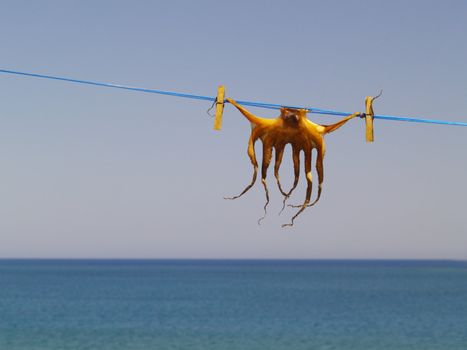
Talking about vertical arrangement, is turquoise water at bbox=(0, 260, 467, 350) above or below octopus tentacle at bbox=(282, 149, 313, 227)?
below

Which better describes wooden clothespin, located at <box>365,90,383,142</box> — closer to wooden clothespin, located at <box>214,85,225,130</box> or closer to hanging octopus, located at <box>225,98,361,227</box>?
hanging octopus, located at <box>225,98,361,227</box>

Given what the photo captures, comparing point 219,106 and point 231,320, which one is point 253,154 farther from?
point 231,320

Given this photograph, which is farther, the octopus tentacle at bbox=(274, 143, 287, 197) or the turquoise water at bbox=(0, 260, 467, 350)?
the turquoise water at bbox=(0, 260, 467, 350)

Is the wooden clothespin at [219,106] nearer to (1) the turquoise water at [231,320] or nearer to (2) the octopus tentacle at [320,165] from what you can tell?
(2) the octopus tentacle at [320,165]

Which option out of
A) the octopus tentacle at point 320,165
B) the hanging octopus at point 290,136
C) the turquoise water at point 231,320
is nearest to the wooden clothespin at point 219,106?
the hanging octopus at point 290,136

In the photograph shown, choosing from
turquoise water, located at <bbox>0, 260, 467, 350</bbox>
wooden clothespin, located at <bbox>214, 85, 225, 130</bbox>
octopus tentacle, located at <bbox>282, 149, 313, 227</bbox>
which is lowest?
turquoise water, located at <bbox>0, 260, 467, 350</bbox>

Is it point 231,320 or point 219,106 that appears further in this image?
point 231,320

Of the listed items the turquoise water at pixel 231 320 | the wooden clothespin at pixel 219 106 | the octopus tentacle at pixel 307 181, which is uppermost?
the wooden clothespin at pixel 219 106

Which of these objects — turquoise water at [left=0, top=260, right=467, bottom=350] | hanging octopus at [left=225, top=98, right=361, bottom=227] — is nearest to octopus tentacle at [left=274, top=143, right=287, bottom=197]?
hanging octopus at [left=225, top=98, right=361, bottom=227]

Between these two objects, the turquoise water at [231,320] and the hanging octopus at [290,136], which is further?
the turquoise water at [231,320]

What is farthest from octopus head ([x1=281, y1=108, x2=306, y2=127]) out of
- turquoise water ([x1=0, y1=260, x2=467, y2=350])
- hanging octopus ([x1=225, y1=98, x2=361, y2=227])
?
turquoise water ([x1=0, y1=260, x2=467, y2=350])

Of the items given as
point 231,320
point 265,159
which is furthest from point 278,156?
point 231,320

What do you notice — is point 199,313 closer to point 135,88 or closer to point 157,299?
point 157,299

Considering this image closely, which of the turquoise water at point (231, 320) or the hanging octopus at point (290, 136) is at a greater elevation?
the hanging octopus at point (290, 136)
